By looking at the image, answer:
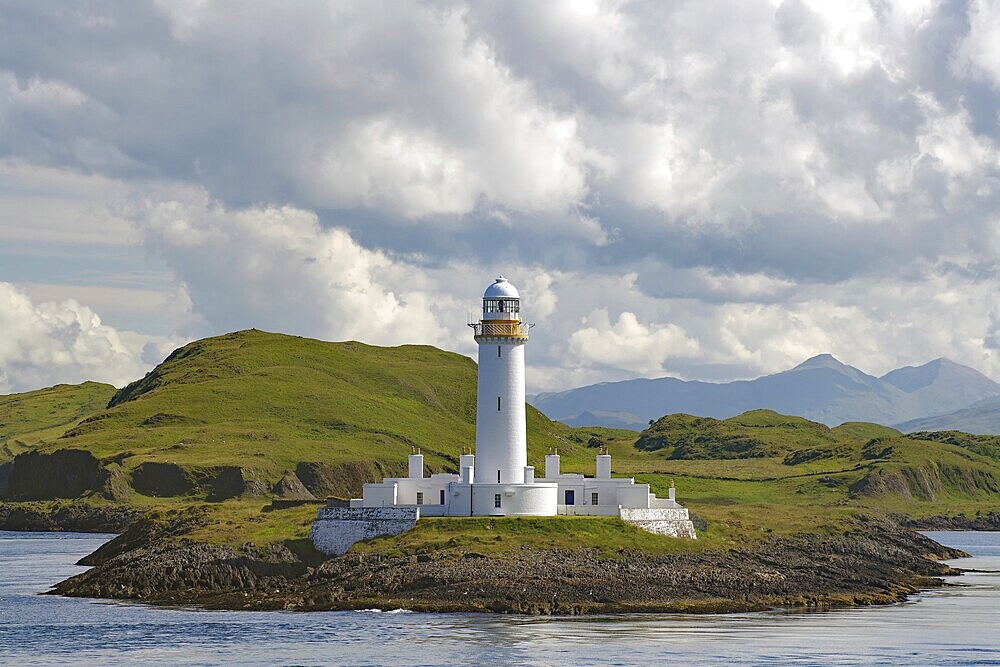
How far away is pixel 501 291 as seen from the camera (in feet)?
320

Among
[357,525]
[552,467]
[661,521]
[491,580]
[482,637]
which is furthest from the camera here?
[552,467]

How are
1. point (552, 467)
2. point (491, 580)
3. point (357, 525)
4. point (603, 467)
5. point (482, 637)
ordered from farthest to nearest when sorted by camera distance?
point (603, 467) < point (552, 467) < point (357, 525) < point (491, 580) < point (482, 637)

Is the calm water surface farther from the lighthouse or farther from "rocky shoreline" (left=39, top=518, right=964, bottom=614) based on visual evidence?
the lighthouse

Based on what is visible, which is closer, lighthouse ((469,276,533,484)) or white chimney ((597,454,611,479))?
lighthouse ((469,276,533,484))

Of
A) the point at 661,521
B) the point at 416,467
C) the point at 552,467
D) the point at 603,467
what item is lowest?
the point at 661,521

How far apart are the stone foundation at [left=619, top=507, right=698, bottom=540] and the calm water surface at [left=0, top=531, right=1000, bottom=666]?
14.2 metres

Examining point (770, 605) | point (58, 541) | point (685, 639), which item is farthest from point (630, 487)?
point (58, 541)

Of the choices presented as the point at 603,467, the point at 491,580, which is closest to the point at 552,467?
the point at 603,467

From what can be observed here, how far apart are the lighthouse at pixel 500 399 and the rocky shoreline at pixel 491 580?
30.9 feet

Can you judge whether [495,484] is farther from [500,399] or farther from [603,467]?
[603,467]

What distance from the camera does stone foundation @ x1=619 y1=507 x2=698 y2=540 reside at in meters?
96.3

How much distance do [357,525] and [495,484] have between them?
921cm

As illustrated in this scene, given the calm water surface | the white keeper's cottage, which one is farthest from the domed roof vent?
the calm water surface

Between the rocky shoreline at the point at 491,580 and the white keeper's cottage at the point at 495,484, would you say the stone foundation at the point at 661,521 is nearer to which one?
the white keeper's cottage at the point at 495,484
